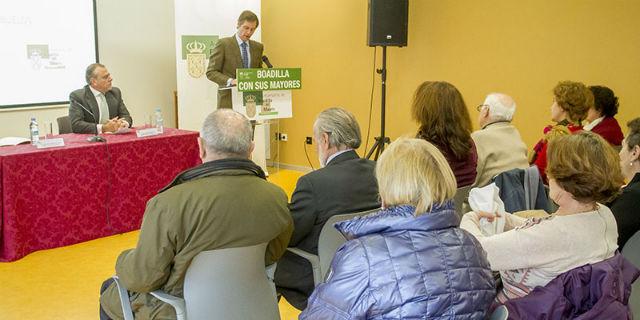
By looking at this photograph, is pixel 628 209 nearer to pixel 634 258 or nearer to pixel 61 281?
pixel 634 258

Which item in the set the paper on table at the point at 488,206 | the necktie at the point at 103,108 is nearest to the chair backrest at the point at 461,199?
the paper on table at the point at 488,206

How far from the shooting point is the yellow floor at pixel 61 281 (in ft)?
11.1

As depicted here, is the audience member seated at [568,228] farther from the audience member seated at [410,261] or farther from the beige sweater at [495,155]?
the beige sweater at [495,155]

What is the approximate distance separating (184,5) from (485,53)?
9.90 feet

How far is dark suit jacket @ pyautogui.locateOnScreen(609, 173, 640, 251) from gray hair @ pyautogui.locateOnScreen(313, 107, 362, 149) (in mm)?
1074

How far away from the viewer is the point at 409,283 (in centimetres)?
143

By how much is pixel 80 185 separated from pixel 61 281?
77 centimetres

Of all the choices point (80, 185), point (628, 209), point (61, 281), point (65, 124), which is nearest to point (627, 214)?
point (628, 209)

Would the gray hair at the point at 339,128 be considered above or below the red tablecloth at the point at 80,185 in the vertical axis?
above

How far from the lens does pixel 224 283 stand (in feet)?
6.67

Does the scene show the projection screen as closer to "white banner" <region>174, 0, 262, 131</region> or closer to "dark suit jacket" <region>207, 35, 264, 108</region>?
"white banner" <region>174, 0, 262, 131</region>

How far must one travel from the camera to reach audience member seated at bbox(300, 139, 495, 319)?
143 centimetres

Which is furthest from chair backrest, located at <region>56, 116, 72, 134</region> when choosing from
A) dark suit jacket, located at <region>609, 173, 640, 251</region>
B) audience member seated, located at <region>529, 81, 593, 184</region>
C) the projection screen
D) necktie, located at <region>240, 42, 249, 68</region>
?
dark suit jacket, located at <region>609, 173, 640, 251</region>

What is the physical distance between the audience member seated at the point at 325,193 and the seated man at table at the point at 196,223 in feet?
0.51
